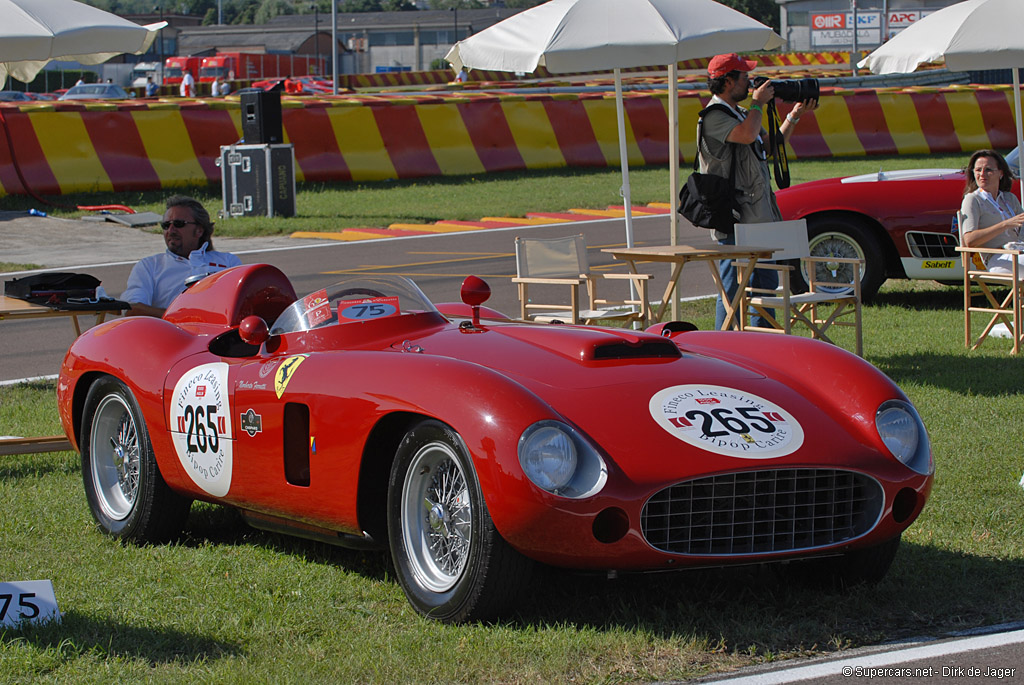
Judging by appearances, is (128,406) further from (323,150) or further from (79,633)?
(323,150)

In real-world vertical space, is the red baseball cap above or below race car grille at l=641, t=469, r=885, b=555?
above

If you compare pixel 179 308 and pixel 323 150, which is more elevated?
pixel 323 150

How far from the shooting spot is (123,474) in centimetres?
579

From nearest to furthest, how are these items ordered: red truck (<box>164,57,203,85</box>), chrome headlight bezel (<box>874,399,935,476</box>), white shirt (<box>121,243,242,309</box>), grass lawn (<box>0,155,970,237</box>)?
1. chrome headlight bezel (<box>874,399,935,476</box>)
2. white shirt (<box>121,243,242,309</box>)
3. grass lawn (<box>0,155,970,237</box>)
4. red truck (<box>164,57,203,85</box>)

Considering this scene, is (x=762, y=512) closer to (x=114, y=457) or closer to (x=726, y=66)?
(x=114, y=457)

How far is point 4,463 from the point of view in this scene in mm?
7035

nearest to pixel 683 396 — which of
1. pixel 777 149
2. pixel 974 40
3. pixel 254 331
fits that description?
pixel 254 331

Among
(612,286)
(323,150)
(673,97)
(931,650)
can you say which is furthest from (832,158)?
(931,650)

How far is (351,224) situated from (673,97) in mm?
8302

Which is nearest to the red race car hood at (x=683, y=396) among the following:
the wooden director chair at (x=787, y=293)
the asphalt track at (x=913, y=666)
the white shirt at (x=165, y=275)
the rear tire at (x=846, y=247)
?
the asphalt track at (x=913, y=666)

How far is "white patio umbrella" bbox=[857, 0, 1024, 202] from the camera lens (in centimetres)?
991

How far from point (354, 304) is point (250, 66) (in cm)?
7893

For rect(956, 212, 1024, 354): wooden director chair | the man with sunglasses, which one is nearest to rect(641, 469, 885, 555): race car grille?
the man with sunglasses

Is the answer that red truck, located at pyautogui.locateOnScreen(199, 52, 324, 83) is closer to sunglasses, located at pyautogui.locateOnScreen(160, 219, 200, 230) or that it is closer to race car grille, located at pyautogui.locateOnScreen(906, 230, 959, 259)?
race car grille, located at pyautogui.locateOnScreen(906, 230, 959, 259)
